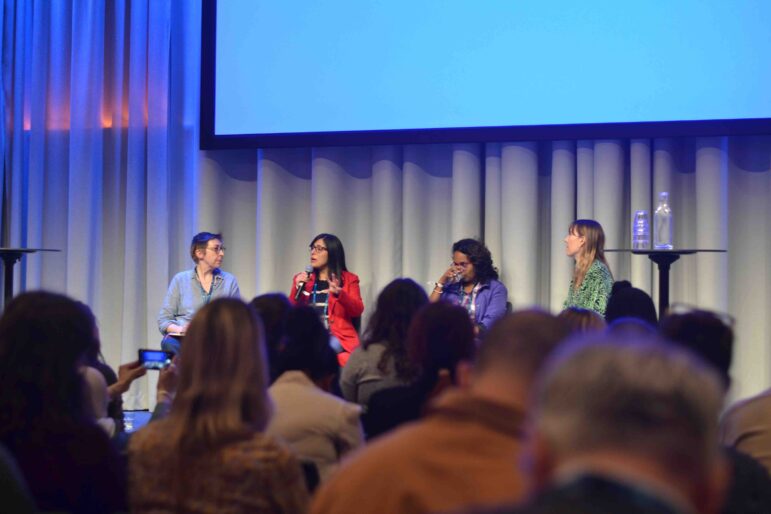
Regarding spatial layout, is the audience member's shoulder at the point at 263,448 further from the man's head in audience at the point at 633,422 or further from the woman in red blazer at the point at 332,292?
the woman in red blazer at the point at 332,292

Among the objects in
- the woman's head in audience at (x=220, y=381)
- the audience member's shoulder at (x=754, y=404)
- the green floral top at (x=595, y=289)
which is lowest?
the audience member's shoulder at (x=754, y=404)

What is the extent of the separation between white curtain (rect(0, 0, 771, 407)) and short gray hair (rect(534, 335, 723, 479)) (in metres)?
4.99

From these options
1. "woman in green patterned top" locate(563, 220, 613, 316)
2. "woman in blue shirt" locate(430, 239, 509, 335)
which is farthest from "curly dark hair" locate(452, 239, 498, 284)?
"woman in green patterned top" locate(563, 220, 613, 316)

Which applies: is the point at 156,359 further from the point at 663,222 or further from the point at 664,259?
the point at 663,222

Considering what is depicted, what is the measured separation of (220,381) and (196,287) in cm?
418

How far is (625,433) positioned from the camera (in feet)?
2.77

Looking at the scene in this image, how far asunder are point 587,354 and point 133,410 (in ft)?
20.1

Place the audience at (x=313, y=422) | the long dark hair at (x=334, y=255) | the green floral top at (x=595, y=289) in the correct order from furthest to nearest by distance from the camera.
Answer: the long dark hair at (x=334, y=255) → the green floral top at (x=595, y=289) → the audience at (x=313, y=422)

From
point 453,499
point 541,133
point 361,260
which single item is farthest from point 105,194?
point 453,499

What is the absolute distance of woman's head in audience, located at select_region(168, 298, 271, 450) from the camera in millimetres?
1817

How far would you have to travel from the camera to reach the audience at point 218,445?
1776 millimetres

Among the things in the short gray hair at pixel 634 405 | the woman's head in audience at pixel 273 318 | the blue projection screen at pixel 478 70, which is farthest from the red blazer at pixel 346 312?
the short gray hair at pixel 634 405

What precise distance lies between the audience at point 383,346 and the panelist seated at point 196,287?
2709 millimetres

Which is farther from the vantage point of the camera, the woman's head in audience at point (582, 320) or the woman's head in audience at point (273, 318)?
the woman's head in audience at point (582, 320)
